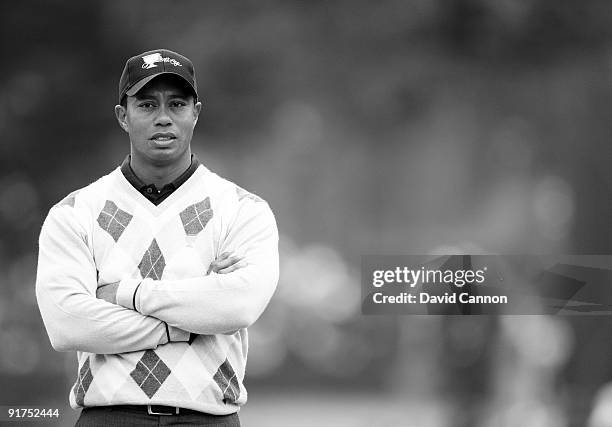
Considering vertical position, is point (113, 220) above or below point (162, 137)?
below

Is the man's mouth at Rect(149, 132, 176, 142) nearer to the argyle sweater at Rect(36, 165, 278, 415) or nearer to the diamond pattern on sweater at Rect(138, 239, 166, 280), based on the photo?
the argyle sweater at Rect(36, 165, 278, 415)

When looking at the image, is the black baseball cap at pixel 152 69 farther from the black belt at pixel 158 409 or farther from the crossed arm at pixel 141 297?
the black belt at pixel 158 409

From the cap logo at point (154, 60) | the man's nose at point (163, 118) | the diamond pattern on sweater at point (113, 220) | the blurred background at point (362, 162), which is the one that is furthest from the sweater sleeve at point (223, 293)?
the blurred background at point (362, 162)

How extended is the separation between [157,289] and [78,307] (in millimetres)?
171

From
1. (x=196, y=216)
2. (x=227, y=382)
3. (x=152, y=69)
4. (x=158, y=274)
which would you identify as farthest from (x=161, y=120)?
(x=227, y=382)

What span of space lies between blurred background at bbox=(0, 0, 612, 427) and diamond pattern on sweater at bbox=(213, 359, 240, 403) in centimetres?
169

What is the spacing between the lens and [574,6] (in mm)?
3691

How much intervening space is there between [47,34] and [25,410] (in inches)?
57.7

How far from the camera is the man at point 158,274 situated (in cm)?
189

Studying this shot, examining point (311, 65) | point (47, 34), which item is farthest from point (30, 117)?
point (311, 65)

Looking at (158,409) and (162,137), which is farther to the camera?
(162,137)

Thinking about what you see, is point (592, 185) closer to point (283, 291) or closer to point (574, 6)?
point (574, 6)

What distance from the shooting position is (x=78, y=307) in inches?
75.9

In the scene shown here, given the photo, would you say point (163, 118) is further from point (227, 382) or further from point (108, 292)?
point (227, 382)
